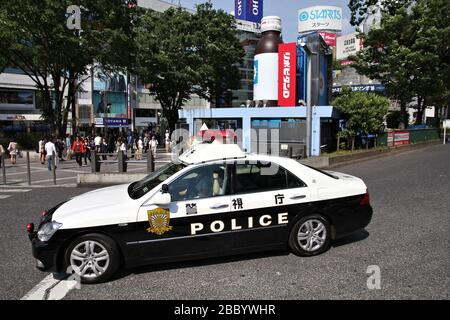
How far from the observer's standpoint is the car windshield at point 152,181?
16.2ft

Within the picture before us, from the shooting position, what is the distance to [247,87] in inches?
2982

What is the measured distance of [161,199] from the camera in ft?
14.9

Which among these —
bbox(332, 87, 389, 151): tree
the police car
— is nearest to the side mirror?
the police car

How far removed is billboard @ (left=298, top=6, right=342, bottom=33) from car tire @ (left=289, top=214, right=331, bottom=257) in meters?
89.0

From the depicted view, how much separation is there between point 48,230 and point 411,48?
26938mm

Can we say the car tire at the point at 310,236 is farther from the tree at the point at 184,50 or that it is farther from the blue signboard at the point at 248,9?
the blue signboard at the point at 248,9

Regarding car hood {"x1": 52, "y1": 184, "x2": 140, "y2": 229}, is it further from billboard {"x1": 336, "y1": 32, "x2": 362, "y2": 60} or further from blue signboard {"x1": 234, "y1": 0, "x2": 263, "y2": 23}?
billboard {"x1": 336, "y1": 32, "x2": 362, "y2": 60}

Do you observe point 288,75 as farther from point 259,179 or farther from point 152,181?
point 152,181

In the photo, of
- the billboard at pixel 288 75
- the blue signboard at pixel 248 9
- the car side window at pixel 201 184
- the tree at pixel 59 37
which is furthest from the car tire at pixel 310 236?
the blue signboard at pixel 248 9

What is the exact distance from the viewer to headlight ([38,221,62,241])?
4.39 m

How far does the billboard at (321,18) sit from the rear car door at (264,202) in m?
89.0

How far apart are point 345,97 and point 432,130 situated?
14459 millimetres

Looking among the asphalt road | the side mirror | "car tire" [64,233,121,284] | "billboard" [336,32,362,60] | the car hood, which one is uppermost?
"billboard" [336,32,362,60]

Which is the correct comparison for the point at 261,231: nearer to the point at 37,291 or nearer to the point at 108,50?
the point at 37,291
